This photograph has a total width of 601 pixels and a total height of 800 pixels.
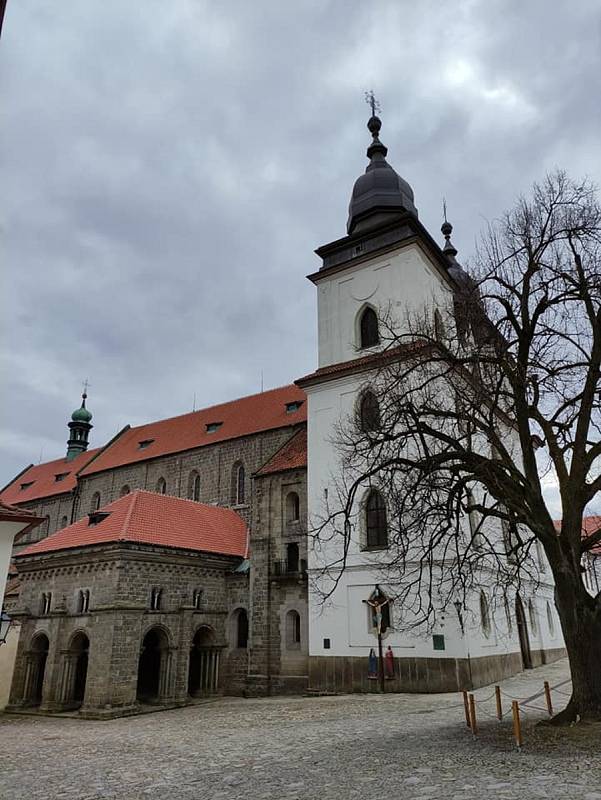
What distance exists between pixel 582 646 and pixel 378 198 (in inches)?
819

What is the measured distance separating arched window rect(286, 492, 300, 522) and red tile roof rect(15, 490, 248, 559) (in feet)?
9.22

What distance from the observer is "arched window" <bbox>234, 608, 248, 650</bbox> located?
936 inches

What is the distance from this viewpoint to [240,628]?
2408 cm

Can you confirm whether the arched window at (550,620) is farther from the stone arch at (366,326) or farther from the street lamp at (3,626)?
the street lamp at (3,626)

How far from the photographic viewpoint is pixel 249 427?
3025 cm

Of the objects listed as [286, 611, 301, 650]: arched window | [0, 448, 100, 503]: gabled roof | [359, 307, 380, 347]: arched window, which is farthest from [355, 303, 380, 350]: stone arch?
[0, 448, 100, 503]: gabled roof

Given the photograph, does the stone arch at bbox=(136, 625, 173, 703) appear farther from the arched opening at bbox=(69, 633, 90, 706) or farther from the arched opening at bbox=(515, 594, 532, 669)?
the arched opening at bbox=(515, 594, 532, 669)

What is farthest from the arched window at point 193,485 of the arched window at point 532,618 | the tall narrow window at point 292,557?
the arched window at point 532,618

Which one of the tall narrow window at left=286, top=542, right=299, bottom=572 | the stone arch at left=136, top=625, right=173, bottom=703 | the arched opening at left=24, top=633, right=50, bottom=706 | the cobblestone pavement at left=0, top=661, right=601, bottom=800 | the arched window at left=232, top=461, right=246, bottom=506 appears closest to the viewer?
the cobblestone pavement at left=0, top=661, right=601, bottom=800

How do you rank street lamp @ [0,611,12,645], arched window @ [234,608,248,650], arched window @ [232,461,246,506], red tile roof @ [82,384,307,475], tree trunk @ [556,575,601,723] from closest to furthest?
tree trunk @ [556,575,601,723]
street lamp @ [0,611,12,645]
arched window @ [234,608,248,650]
arched window @ [232,461,246,506]
red tile roof @ [82,384,307,475]

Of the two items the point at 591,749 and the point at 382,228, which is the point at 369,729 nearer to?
the point at 591,749

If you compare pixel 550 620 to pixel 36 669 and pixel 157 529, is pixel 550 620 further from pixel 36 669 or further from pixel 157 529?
pixel 36 669

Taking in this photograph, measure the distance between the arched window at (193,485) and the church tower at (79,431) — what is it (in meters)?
17.8

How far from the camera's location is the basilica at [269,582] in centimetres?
1989
